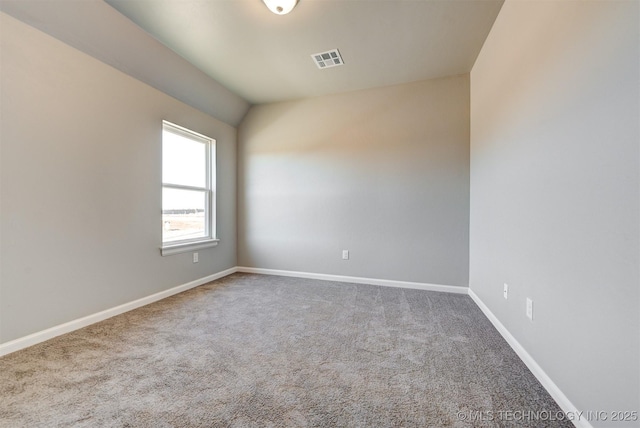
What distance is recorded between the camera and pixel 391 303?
2756mm

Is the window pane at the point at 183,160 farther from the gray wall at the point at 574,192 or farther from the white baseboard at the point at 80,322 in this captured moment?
the gray wall at the point at 574,192

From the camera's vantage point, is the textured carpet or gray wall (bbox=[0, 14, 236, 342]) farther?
gray wall (bbox=[0, 14, 236, 342])

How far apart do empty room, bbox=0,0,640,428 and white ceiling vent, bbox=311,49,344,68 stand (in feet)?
0.12

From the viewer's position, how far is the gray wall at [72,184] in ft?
5.82

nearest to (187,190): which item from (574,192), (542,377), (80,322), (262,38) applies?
(80,322)

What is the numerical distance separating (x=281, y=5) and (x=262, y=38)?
55 centimetres

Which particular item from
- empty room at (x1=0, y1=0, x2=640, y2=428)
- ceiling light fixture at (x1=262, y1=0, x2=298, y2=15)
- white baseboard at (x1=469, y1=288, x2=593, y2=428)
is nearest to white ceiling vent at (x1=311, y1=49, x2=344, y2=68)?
empty room at (x1=0, y1=0, x2=640, y2=428)

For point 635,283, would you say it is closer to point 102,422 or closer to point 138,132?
point 102,422

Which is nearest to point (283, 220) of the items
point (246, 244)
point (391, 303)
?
point (246, 244)

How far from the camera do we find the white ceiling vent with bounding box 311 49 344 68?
2658 millimetres

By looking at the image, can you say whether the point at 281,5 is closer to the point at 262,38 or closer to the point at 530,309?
the point at 262,38

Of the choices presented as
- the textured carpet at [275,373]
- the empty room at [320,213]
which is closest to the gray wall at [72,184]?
the empty room at [320,213]

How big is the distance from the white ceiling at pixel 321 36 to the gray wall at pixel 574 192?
0.53m

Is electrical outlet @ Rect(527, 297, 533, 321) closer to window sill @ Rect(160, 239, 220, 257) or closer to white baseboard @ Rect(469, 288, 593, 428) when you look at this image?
white baseboard @ Rect(469, 288, 593, 428)
